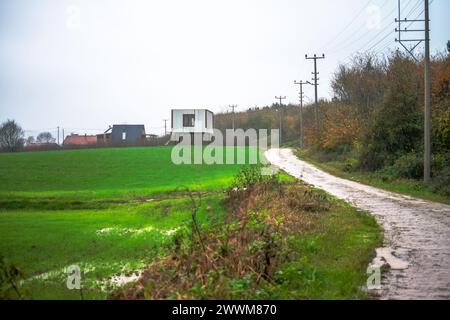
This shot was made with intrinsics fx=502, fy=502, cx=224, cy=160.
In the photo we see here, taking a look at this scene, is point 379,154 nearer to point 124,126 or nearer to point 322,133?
point 322,133

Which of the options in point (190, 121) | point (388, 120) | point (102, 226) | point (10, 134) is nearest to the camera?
point (102, 226)

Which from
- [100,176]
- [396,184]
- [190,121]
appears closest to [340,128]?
[396,184]

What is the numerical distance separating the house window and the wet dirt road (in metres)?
62.5

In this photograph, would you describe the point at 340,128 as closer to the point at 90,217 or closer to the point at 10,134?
the point at 90,217

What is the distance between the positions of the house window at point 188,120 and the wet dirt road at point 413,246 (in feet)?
205

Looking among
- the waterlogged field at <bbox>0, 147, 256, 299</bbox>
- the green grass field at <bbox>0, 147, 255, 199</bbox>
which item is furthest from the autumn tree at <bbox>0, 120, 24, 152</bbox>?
the waterlogged field at <bbox>0, 147, 256, 299</bbox>

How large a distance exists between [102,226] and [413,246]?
43.4 ft

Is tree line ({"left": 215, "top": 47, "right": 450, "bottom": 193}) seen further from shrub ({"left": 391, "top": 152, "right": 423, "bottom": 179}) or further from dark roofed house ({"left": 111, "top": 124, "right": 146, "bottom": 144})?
dark roofed house ({"left": 111, "top": 124, "right": 146, "bottom": 144})

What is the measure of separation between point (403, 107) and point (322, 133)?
24.1 meters

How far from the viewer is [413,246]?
1217 cm

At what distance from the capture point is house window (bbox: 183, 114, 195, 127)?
277 feet

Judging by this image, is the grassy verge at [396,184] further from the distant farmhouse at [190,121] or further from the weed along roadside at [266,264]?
the distant farmhouse at [190,121]

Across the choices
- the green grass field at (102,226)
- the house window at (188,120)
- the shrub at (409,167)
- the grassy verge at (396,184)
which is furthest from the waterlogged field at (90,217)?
the house window at (188,120)

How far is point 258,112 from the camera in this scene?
429 feet
